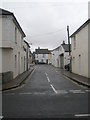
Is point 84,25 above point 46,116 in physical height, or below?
above

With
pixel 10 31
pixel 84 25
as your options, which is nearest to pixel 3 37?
pixel 10 31

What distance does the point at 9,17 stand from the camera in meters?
22.9

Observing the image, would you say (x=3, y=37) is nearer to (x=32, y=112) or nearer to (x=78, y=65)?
(x=78, y=65)

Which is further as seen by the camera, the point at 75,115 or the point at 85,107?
the point at 85,107

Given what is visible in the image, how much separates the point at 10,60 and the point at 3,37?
92.8 inches

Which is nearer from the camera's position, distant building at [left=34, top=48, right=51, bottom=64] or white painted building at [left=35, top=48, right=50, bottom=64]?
distant building at [left=34, top=48, right=51, bottom=64]

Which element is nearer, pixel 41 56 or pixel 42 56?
pixel 42 56

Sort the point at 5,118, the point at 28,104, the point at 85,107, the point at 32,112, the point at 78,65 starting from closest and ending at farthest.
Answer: the point at 5,118 < the point at 32,112 < the point at 85,107 < the point at 28,104 < the point at 78,65

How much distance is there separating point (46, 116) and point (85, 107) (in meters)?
2.20

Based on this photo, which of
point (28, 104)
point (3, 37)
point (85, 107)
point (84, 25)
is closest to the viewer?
point (85, 107)

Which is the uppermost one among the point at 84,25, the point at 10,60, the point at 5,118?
the point at 84,25

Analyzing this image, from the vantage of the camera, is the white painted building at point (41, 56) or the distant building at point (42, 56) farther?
the white painted building at point (41, 56)

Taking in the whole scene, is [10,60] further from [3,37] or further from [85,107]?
[85,107]

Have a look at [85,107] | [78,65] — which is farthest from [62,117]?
[78,65]
